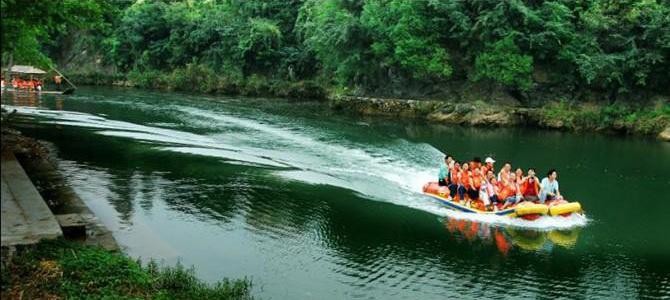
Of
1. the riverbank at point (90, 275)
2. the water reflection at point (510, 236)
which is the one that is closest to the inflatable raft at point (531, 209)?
the water reflection at point (510, 236)

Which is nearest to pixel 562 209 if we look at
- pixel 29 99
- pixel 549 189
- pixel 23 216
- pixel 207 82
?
pixel 549 189

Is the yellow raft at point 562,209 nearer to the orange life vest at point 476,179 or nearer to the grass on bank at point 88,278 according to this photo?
the orange life vest at point 476,179

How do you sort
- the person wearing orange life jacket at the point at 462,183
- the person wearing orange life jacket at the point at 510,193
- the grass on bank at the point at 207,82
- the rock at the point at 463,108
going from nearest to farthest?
1. the person wearing orange life jacket at the point at 510,193
2. the person wearing orange life jacket at the point at 462,183
3. the rock at the point at 463,108
4. the grass on bank at the point at 207,82

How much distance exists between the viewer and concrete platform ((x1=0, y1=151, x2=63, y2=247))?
8.55m

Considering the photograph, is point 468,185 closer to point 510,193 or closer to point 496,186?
point 496,186

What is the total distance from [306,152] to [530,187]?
10.6 metres

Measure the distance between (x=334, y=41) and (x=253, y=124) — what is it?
44.2ft

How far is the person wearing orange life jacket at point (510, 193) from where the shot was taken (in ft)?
61.2

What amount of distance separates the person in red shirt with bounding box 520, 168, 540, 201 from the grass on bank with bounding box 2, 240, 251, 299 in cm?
1085

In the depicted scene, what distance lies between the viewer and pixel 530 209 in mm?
17766

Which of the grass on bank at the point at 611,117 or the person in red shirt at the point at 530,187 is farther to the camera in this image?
the grass on bank at the point at 611,117

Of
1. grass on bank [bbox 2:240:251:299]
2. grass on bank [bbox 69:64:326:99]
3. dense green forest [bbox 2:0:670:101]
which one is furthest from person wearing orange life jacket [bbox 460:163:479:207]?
grass on bank [bbox 69:64:326:99]

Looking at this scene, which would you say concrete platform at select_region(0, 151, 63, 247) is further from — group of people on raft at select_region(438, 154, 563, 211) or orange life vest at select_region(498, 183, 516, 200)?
orange life vest at select_region(498, 183, 516, 200)

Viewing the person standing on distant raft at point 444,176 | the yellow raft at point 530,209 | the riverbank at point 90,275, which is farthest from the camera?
the person standing on distant raft at point 444,176
